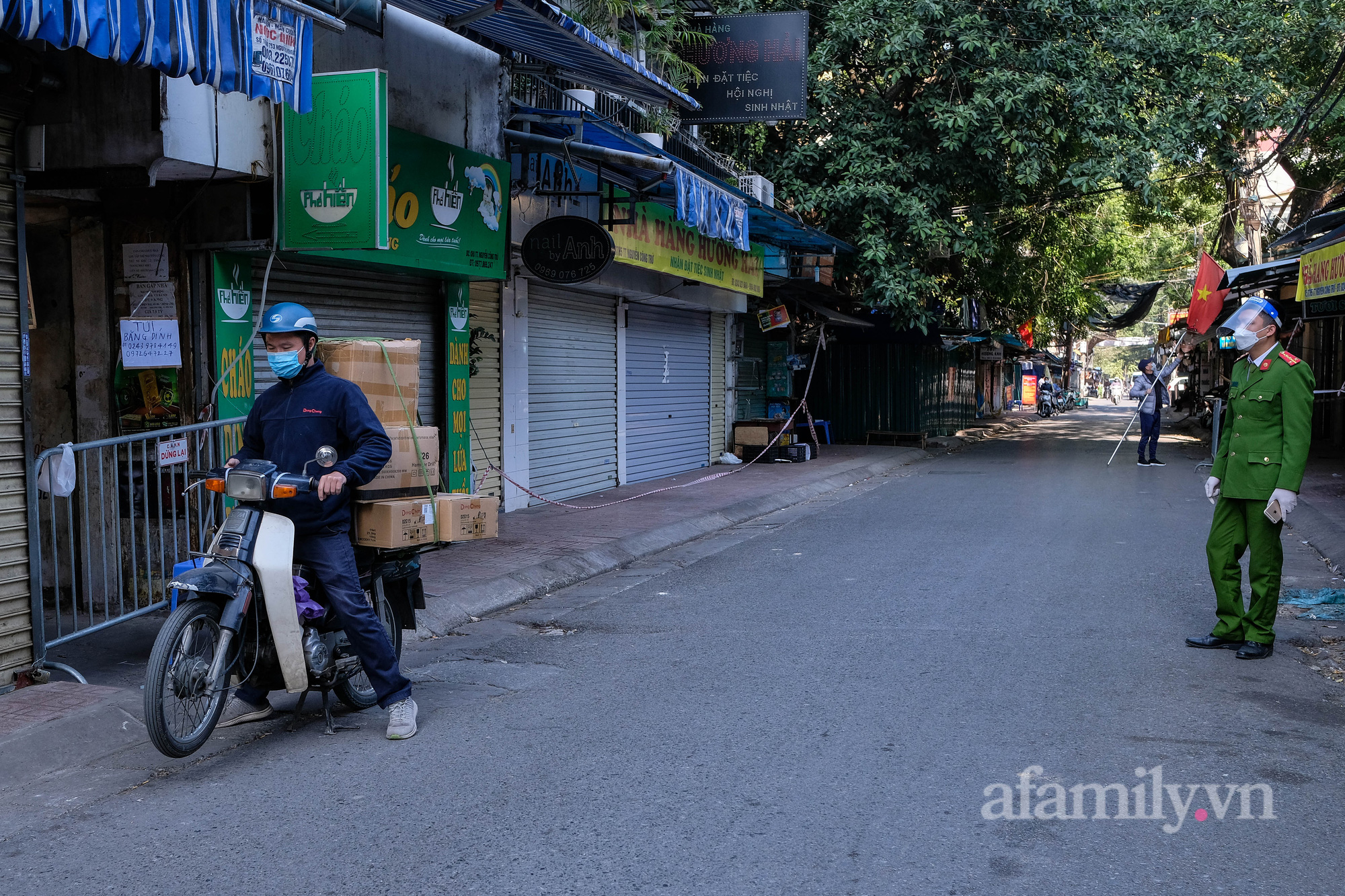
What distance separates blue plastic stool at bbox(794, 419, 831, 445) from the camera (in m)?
21.8

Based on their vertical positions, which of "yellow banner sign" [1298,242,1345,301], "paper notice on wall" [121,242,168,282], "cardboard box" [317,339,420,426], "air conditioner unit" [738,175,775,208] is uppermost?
"air conditioner unit" [738,175,775,208]

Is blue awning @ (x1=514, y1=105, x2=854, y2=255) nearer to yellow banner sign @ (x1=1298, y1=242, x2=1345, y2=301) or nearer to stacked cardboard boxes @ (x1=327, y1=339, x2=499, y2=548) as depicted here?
stacked cardboard boxes @ (x1=327, y1=339, x2=499, y2=548)

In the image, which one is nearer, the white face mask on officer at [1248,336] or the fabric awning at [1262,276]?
the white face mask on officer at [1248,336]

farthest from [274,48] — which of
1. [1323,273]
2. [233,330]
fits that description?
[1323,273]

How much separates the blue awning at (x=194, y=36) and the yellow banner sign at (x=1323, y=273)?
32.2 feet

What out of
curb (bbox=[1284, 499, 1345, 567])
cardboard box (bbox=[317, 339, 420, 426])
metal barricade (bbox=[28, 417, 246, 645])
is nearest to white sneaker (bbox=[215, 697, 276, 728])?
metal barricade (bbox=[28, 417, 246, 645])

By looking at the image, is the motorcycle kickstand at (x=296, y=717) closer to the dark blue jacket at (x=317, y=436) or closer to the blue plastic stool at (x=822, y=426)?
the dark blue jacket at (x=317, y=436)

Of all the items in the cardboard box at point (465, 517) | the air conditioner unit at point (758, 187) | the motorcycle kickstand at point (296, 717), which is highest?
the air conditioner unit at point (758, 187)

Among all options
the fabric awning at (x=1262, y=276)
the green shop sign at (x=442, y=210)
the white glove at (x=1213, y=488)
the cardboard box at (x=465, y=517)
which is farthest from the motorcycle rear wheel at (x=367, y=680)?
the fabric awning at (x=1262, y=276)

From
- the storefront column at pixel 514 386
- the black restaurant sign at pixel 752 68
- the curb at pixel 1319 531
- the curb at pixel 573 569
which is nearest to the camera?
the curb at pixel 573 569

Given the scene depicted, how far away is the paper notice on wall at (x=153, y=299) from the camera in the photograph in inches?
293

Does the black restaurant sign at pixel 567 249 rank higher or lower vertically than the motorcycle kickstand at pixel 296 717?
higher

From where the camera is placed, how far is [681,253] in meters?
15.0

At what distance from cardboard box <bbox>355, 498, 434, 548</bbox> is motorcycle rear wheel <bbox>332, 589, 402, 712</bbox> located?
27cm
